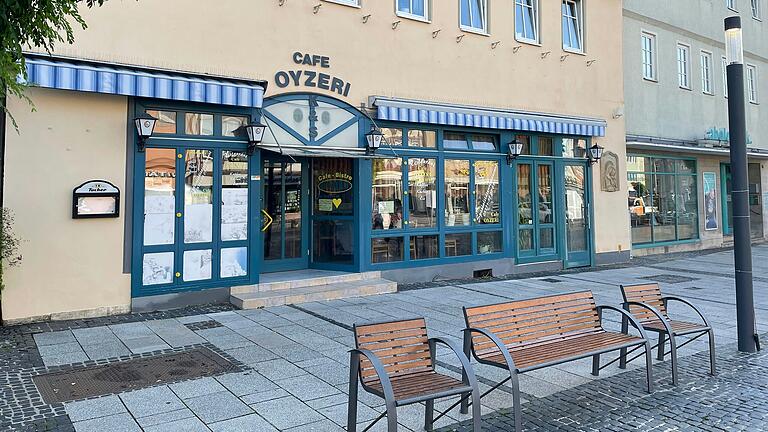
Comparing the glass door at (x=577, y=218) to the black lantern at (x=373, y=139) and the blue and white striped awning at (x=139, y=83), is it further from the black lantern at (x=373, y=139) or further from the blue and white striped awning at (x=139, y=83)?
the blue and white striped awning at (x=139, y=83)

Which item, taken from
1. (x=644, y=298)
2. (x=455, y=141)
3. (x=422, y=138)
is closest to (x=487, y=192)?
(x=455, y=141)

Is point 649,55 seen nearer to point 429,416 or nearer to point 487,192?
point 487,192

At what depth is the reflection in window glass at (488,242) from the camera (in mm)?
12203

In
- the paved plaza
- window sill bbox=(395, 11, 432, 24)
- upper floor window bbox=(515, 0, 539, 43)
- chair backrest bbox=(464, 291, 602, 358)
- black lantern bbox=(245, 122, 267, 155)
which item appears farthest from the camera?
upper floor window bbox=(515, 0, 539, 43)

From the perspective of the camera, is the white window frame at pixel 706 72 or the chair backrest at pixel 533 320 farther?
the white window frame at pixel 706 72

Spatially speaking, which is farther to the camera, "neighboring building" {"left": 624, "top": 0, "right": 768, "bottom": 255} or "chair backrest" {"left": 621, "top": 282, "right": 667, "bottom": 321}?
"neighboring building" {"left": 624, "top": 0, "right": 768, "bottom": 255}

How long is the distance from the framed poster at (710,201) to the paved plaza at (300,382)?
11.0 m

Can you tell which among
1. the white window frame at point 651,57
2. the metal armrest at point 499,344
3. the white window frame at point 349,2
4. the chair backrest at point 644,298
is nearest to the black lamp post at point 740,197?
the chair backrest at point 644,298

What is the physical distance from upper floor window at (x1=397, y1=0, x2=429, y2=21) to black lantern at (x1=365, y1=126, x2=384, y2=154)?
2.66 m

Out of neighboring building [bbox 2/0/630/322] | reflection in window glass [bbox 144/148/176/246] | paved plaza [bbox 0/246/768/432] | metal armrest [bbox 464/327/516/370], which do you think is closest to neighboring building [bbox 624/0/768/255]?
neighboring building [bbox 2/0/630/322]

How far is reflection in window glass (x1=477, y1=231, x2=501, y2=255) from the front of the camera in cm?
1220

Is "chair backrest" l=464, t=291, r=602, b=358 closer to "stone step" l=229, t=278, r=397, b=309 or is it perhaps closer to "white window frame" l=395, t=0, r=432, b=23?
"stone step" l=229, t=278, r=397, b=309

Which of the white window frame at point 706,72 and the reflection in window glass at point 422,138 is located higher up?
the white window frame at point 706,72

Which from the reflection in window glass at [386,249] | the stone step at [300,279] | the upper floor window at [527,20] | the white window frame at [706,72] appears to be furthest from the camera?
the white window frame at [706,72]
